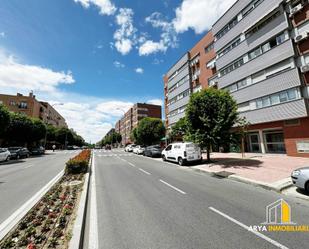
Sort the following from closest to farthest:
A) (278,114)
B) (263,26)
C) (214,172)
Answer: (214,172), (278,114), (263,26)

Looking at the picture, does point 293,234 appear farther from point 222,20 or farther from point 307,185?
point 222,20

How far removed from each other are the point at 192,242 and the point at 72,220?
114 inches

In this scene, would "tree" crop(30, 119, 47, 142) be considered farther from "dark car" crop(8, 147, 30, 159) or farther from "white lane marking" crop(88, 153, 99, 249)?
"white lane marking" crop(88, 153, 99, 249)

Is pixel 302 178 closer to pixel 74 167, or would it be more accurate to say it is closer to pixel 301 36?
pixel 74 167

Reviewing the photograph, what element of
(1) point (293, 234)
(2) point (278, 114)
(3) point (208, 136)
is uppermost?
(2) point (278, 114)

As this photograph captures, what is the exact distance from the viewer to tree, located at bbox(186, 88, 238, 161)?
547 inches

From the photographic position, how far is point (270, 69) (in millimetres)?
18750

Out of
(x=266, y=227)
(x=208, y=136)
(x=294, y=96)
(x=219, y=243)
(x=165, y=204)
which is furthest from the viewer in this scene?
(x=294, y=96)

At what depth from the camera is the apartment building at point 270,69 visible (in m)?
16.1

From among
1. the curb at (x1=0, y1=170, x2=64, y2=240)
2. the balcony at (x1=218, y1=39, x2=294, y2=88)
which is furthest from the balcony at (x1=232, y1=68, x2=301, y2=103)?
the curb at (x1=0, y1=170, x2=64, y2=240)

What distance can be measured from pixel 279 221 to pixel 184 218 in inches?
96.4

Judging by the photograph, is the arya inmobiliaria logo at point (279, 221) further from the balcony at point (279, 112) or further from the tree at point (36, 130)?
the tree at point (36, 130)

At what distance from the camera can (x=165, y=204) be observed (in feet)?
18.5

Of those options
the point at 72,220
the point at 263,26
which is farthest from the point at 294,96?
the point at 72,220
